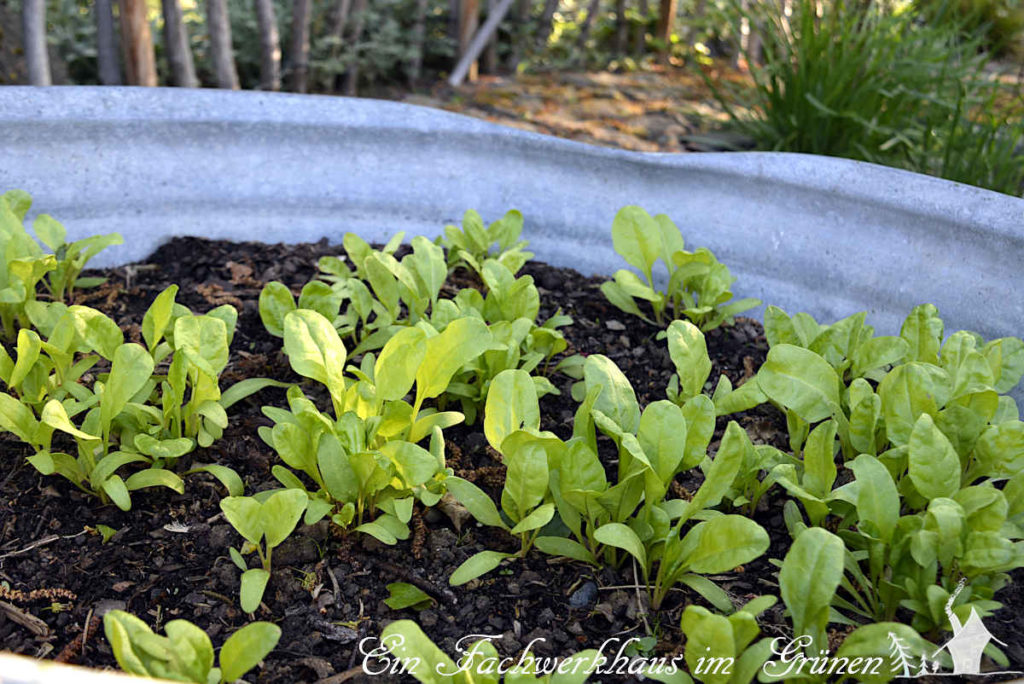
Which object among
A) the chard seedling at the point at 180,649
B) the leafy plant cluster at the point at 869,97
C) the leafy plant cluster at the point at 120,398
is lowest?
the chard seedling at the point at 180,649

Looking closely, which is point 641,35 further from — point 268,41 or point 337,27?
point 268,41

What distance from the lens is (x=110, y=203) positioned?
4.57ft

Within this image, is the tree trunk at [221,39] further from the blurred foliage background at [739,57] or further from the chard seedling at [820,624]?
the chard seedling at [820,624]

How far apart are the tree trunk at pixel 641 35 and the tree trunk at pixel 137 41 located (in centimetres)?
206

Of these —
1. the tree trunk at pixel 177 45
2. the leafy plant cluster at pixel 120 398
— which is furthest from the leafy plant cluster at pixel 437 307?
the tree trunk at pixel 177 45

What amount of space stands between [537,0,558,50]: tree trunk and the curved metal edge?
1906 millimetres

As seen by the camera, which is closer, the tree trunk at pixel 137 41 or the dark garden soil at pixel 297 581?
the dark garden soil at pixel 297 581

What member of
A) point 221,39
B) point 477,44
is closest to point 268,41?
point 221,39

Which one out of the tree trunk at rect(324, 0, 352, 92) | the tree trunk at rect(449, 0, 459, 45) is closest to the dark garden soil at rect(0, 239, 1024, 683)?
the tree trunk at rect(324, 0, 352, 92)

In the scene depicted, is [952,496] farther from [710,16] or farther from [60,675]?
[710,16]

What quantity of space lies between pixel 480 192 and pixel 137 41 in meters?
0.90

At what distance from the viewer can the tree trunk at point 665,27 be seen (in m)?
3.41

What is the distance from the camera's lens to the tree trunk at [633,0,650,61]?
3.47m

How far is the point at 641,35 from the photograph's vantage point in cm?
346
